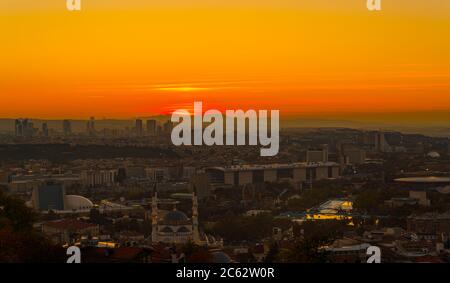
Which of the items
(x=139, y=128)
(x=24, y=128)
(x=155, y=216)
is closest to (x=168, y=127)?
(x=139, y=128)

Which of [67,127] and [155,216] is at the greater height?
[67,127]

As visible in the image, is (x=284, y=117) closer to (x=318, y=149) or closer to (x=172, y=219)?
(x=318, y=149)

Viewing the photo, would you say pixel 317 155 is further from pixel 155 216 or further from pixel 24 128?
pixel 24 128

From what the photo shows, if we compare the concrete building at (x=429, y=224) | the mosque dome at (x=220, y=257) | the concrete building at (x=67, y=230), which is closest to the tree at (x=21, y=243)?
the concrete building at (x=67, y=230)

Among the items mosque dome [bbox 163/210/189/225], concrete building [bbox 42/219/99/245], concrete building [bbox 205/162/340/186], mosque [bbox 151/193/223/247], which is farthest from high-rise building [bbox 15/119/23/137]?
concrete building [bbox 205/162/340/186]

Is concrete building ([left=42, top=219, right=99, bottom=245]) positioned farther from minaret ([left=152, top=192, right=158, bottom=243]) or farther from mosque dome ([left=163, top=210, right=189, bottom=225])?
mosque dome ([left=163, top=210, right=189, bottom=225])

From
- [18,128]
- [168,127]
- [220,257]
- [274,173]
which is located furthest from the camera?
[274,173]

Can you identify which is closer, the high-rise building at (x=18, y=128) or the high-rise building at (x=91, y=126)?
the high-rise building at (x=91, y=126)

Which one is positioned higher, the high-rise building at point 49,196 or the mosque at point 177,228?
the high-rise building at point 49,196

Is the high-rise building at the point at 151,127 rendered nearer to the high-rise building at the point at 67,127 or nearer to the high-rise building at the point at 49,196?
the high-rise building at the point at 67,127

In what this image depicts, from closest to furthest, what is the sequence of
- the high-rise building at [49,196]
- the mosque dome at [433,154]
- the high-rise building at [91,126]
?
1. the high-rise building at [91,126]
2. the mosque dome at [433,154]
3. the high-rise building at [49,196]
